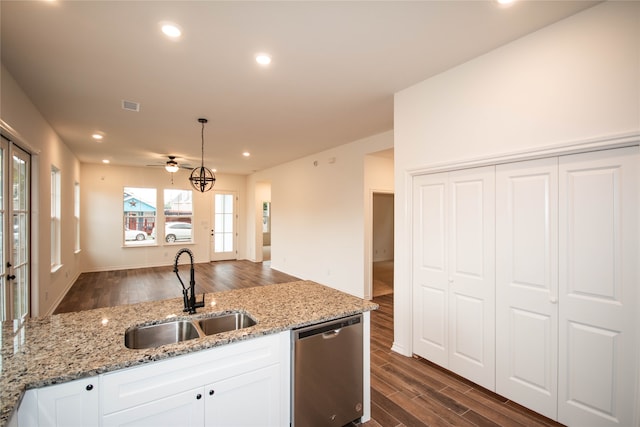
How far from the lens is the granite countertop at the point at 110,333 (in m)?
1.25

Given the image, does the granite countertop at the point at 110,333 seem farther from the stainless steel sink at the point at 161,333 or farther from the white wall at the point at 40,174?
the white wall at the point at 40,174

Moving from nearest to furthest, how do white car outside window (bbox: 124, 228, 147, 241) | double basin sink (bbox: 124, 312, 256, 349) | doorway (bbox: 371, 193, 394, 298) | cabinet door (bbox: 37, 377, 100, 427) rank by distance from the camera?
1. cabinet door (bbox: 37, 377, 100, 427)
2. double basin sink (bbox: 124, 312, 256, 349)
3. white car outside window (bbox: 124, 228, 147, 241)
4. doorway (bbox: 371, 193, 394, 298)

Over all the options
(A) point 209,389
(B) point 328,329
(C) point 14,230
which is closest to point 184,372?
(A) point 209,389

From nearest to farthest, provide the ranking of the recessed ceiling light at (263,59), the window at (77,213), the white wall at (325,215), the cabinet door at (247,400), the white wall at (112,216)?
the cabinet door at (247,400) → the recessed ceiling light at (263,59) → the white wall at (325,215) → the window at (77,213) → the white wall at (112,216)

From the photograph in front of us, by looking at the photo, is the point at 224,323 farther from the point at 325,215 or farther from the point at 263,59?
the point at 325,215

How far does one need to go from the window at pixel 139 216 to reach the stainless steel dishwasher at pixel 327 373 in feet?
26.3

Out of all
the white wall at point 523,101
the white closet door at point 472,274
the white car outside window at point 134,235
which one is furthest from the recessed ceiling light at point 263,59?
the white car outside window at point 134,235

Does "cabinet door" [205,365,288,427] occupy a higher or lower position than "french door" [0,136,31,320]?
lower

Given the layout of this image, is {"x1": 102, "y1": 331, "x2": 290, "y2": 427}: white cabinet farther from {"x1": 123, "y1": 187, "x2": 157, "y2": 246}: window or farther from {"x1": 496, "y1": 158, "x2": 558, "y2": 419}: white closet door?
{"x1": 123, "y1": 187, "x2": 157, "y2": 246}: window

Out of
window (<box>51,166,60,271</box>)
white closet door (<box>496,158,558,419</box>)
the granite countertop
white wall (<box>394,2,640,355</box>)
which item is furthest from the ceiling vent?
white closet door (<box>496,158,558,419</box>)

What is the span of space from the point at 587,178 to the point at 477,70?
124 centimetres

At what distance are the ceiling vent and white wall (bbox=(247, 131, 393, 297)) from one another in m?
3.38

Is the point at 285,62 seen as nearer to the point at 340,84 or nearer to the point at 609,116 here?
the point at 340,84

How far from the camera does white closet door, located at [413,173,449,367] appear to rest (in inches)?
114
